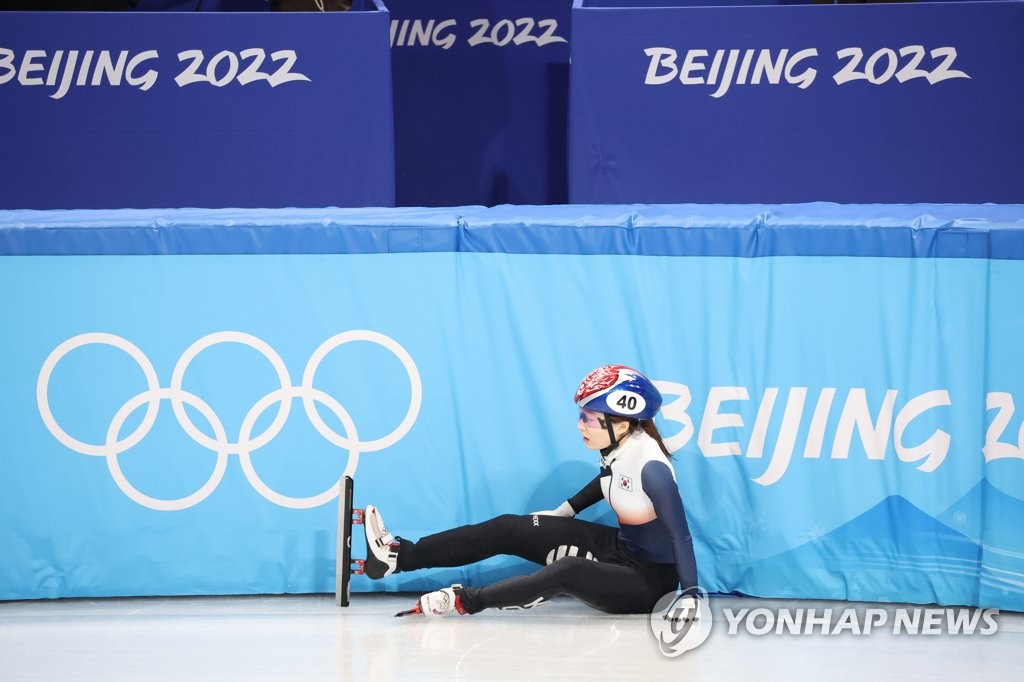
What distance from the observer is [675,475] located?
3.95 m

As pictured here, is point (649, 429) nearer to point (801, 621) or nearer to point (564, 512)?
point (564, 512)

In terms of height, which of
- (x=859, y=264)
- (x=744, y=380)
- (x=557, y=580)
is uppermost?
(x=859, y=264)

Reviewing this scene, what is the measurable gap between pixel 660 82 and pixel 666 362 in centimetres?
188

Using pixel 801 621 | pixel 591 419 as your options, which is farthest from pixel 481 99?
pixel 801 621

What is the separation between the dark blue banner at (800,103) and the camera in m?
5.21

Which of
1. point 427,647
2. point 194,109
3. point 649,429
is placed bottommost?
point 427,647

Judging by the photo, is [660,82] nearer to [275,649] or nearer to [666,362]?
[666,362]

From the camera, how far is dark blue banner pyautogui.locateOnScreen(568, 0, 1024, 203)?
205 inches

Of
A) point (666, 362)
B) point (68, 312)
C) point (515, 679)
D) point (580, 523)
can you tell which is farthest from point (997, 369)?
point (68, 312)

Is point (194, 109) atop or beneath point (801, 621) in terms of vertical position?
atop

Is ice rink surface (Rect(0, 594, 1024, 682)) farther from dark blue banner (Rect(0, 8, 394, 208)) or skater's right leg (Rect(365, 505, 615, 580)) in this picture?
dark blue banner (Rect(0, 8, 394, 208))

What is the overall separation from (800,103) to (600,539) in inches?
101

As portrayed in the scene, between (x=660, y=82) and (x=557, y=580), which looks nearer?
(x=557, y=580)

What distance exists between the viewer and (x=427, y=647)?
3.54 meters
